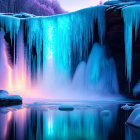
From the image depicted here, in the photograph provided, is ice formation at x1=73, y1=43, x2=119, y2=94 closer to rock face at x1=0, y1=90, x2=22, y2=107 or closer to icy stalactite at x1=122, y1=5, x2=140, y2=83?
icy stalactite at x1=122, y1=5, x2=140, y2=83

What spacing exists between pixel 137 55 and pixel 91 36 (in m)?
1.96

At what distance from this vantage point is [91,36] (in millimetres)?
9758

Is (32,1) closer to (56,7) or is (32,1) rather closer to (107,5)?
(56,7)

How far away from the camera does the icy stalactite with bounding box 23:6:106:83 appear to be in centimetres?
973

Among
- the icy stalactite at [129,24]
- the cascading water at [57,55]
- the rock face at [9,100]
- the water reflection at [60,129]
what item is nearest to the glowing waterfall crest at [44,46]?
the cascading water at [57,55]

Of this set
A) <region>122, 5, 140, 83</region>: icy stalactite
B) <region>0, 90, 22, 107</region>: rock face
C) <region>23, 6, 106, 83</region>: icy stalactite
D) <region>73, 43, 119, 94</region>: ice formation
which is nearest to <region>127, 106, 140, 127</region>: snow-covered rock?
<region>0, 90, 22, 107</region>: rock face

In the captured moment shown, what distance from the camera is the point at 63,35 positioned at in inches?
411

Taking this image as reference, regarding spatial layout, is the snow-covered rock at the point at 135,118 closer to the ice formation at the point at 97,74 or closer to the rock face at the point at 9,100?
the rock face at the point at 9,100

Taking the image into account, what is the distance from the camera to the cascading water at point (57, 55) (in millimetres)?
9789

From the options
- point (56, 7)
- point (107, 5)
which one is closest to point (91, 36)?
point (107, 5)

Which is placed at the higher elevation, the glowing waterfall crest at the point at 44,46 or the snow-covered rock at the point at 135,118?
the glowing waterfall crest at the point at 44,46

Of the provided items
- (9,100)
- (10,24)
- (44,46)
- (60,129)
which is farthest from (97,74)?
(60,129)

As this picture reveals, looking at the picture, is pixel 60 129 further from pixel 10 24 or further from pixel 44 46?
pixel 10 24

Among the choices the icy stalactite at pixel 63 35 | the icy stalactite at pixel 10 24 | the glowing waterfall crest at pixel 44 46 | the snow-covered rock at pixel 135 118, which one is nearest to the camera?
the snow-covered rock at pixel 135 118
